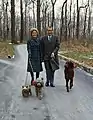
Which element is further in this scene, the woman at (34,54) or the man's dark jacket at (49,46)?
the man's dark jacket at (49,46)

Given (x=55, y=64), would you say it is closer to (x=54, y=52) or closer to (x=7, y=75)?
(x=54, y=52)

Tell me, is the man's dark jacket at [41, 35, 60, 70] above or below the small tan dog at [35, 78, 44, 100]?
above

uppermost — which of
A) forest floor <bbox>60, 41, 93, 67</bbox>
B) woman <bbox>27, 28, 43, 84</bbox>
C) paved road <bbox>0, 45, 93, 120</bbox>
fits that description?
woman <bbox>27, 28, 43, 84</bbox>

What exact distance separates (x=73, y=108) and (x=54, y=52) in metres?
2.80

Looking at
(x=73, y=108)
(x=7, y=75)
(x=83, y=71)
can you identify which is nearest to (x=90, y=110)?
(x=73, y=108)

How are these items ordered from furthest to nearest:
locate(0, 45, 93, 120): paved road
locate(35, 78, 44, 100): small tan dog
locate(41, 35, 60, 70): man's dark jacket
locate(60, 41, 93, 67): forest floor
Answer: locate(60, 41, 93, 67): forest floor
locate(41, 35, 60, 70): man's dark jacket
locate(35, 78, 44, 100): small tan dog
locate(0, 45, 93, 120): paved road

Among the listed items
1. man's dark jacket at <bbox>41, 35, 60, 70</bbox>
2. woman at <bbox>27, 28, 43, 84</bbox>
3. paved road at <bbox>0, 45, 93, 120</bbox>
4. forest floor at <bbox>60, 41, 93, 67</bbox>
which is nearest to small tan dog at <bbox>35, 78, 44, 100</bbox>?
paved road at <bbox>0, 45, 93, 120</bbox>

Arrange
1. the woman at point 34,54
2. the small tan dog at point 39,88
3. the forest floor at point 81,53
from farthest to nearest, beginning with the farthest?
1. the forest floor at point 81,53
2. the woman at point 34,54
3. the small tan dog at point 39,88

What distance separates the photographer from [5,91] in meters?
9.56

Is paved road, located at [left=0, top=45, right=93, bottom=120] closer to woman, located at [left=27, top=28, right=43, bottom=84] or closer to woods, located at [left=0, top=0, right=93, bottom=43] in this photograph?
woman, located at [left=27, top=28, right=43, bottom=84]

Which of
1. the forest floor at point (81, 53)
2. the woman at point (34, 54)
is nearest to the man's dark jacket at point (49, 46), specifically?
the woman at point (34, 54)

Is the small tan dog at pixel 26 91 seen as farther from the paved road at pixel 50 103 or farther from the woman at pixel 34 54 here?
the woman at pixel 34 54

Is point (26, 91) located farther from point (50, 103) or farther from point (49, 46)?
point (49, 46)

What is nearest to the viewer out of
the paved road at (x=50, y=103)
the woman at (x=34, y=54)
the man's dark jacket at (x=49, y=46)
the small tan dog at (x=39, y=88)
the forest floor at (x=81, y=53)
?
the paved road at (x=50, y=103)
